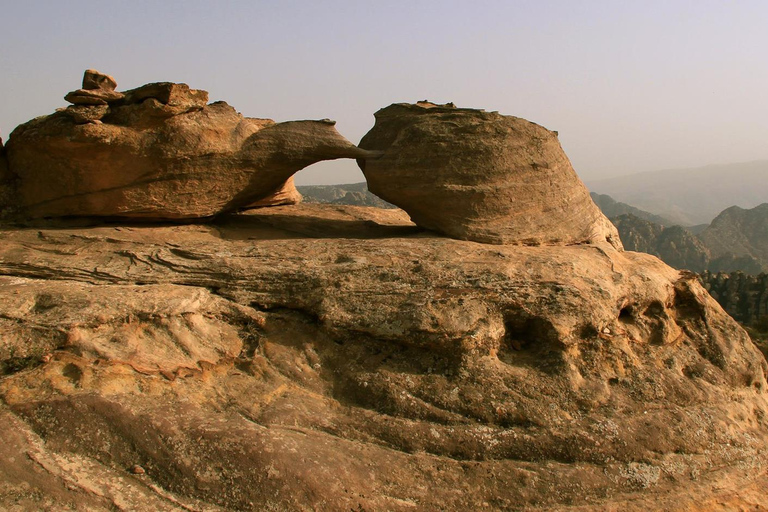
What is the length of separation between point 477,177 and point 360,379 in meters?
4.03

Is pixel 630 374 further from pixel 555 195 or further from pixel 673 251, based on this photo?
pixel 673 251

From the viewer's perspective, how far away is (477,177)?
9125 millimetres

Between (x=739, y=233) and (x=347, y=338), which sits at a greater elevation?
(x=347, y=338)

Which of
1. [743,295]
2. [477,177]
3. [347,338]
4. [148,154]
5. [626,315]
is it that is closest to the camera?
[347,338]

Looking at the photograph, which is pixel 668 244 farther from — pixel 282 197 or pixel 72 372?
pixel 72 372

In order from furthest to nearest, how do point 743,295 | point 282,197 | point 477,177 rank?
point 743,295, point 282,197, point 477,177

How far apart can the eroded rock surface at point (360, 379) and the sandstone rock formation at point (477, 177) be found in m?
0.72

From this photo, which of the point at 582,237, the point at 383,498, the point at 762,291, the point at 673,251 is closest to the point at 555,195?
the point at 582,237

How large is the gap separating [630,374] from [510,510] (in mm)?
2750

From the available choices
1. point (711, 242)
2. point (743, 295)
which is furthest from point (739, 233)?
point (743, 295)

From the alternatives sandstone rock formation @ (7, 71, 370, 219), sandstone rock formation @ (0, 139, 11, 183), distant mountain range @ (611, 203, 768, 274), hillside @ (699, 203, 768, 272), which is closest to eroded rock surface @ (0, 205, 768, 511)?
sandstone rock formation @ (7, 71, 370, 219)

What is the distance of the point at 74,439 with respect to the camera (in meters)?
5.57

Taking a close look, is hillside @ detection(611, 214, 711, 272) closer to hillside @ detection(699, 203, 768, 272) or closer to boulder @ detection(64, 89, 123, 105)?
hillside @ detection(699, 203, 768, 272)

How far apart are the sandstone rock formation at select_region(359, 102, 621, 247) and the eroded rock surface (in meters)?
0.72
